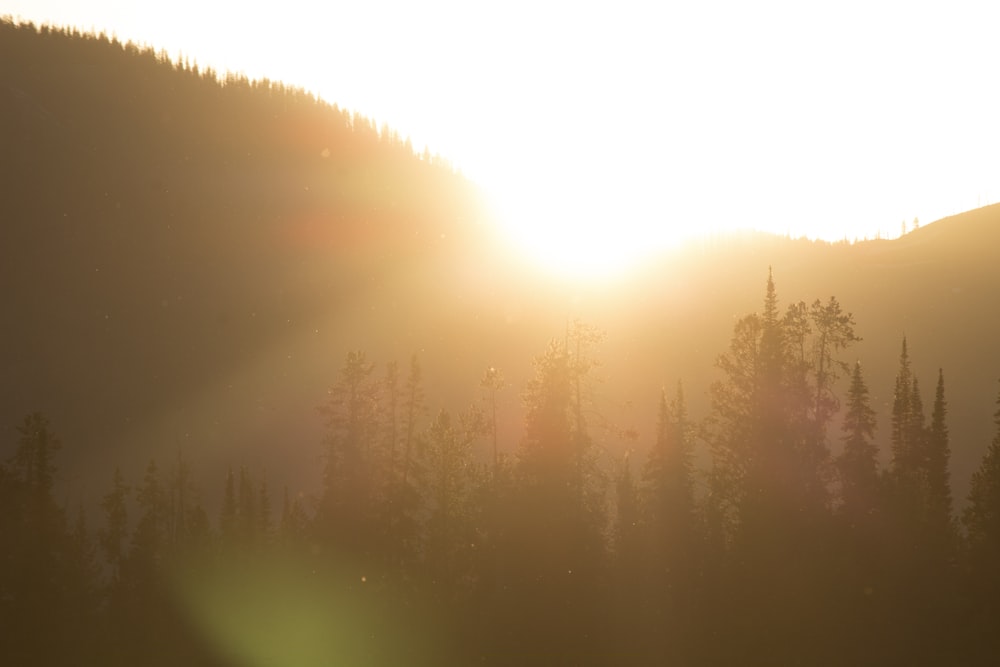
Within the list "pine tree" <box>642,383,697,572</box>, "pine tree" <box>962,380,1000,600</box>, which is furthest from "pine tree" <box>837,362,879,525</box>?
"pine tree" <box>642,383,697,572</box>

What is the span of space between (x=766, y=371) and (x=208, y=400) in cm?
16244

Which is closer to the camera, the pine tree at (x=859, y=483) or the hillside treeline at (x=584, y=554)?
the hillside treeline at (x=584, y=554)

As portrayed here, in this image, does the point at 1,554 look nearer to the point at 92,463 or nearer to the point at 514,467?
the point at 514,467

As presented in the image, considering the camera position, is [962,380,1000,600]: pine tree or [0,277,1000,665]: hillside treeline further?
[962,380,1000,600]: pine tree

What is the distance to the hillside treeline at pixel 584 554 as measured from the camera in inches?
1147

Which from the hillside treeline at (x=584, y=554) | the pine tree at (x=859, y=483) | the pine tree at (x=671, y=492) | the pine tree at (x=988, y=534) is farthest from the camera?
the pine tree at (x=671, y=492)

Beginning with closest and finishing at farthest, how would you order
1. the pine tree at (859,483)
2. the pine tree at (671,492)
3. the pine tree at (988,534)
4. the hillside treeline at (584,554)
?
the hillside treeline at (584,554) → the pine tree at (988,534) → the pine tree at (859,483) → the pine tree at (671,492)

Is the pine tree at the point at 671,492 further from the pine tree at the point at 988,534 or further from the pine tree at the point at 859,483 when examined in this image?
the pine tree at the point at 988,534

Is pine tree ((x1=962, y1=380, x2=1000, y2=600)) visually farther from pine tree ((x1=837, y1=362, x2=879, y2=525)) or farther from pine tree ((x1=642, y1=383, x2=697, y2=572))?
pine tree ((x1=642, y1=383, x2=697, y2=572))

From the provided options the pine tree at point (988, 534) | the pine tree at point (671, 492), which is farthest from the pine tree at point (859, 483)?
the pine tree at point (671, 492)

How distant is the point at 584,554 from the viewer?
30969 millimetres

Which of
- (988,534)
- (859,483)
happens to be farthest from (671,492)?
(988,534)

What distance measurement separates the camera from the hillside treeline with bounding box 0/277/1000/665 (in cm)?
2914

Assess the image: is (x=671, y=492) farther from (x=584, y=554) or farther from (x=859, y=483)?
(x=584, y=554)
